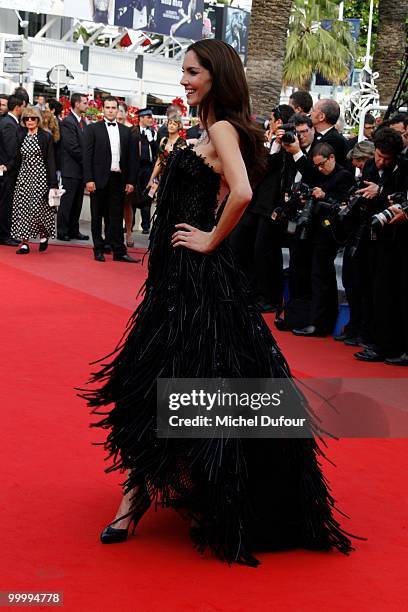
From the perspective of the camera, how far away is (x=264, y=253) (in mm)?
10352

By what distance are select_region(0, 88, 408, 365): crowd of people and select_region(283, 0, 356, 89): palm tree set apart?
29902 millimetres

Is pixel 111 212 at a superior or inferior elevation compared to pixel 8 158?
inferior

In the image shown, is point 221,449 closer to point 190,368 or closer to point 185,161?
point 190,368

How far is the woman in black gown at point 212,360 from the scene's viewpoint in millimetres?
3990

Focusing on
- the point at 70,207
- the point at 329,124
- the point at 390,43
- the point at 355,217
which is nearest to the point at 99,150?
the point at 70,207

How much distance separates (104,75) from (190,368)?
40.4 metres

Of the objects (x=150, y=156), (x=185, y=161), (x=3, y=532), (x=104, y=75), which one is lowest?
(x=104, y=75)

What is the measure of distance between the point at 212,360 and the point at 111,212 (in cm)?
969

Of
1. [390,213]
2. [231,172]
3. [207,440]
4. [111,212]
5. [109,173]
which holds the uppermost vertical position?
[231,172]

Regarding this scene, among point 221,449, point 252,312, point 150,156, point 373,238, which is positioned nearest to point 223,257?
point 252,312

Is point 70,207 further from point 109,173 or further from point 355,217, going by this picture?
point 355,217

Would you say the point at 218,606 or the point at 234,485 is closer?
the point at 218,606

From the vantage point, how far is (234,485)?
3.95 meters

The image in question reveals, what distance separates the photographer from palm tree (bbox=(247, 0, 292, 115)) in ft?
54.7
